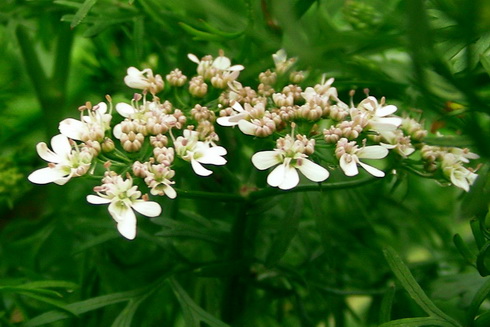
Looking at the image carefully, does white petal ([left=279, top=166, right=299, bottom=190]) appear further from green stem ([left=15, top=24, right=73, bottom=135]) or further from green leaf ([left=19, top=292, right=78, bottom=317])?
green stem ([left=15, top=24, right=73, bottom=135])

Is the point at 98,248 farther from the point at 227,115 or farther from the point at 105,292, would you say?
the point at 227,115

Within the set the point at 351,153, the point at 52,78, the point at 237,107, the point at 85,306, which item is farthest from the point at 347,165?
the point at 52,78

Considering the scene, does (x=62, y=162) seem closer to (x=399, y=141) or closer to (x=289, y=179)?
(x=289, y=179)

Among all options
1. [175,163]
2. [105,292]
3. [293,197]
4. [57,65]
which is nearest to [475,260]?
[293,197]

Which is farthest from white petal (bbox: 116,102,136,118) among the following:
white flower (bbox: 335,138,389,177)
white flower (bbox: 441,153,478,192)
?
white flower (bbox: 441,153,478,192)

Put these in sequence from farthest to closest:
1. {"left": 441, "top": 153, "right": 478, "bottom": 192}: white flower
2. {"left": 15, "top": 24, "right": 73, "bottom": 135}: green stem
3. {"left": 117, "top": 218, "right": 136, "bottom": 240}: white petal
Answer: {"left": 15, "top": 24, "right": 73, "bottom": 135}: green stem < {"left": 441, "top": 153, "right": 478, "bottom": 192}: white flower < {"left": 117, "top": 218, "right": 136, "bottom": 240}: white petal

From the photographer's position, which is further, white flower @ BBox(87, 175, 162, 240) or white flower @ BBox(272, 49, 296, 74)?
white flower @ BBox(272, 49, 296, 74)

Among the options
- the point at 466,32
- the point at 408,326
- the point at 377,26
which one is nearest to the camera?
the point at 466,32
